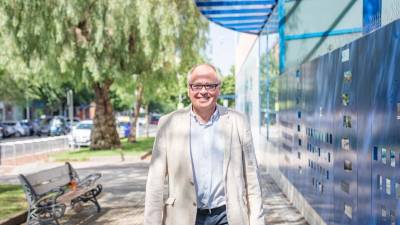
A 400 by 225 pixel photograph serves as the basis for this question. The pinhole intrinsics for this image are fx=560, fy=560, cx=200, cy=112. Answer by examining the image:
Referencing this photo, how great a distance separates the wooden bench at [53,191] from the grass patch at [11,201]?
0.56 m

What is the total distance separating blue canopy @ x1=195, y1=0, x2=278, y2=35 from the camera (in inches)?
556

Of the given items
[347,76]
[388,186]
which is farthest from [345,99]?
[388,186]

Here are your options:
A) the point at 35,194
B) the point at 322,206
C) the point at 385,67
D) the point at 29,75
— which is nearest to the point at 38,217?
the point at 35,194

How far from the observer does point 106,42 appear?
1853 cm

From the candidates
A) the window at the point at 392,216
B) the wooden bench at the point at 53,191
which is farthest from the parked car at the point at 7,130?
the window at the point at 392,216

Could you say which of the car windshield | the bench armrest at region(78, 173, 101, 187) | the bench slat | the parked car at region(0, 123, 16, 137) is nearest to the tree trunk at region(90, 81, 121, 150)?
the car windshield

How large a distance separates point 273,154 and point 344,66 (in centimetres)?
763

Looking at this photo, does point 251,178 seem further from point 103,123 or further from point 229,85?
point 229,85

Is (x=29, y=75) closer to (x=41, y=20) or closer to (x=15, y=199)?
(x=41, y=20)

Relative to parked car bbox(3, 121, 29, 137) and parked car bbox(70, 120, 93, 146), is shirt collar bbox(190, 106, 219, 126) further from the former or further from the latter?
parked car bbox(3, 121, 29, 137)

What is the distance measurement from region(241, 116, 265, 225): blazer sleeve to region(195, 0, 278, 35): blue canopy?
422 inches

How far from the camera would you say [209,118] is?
3479 mm

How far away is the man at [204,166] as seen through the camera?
3361mm

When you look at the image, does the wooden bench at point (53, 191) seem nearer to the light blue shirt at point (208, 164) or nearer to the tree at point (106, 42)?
the light blue shirt at point (208, 164)
